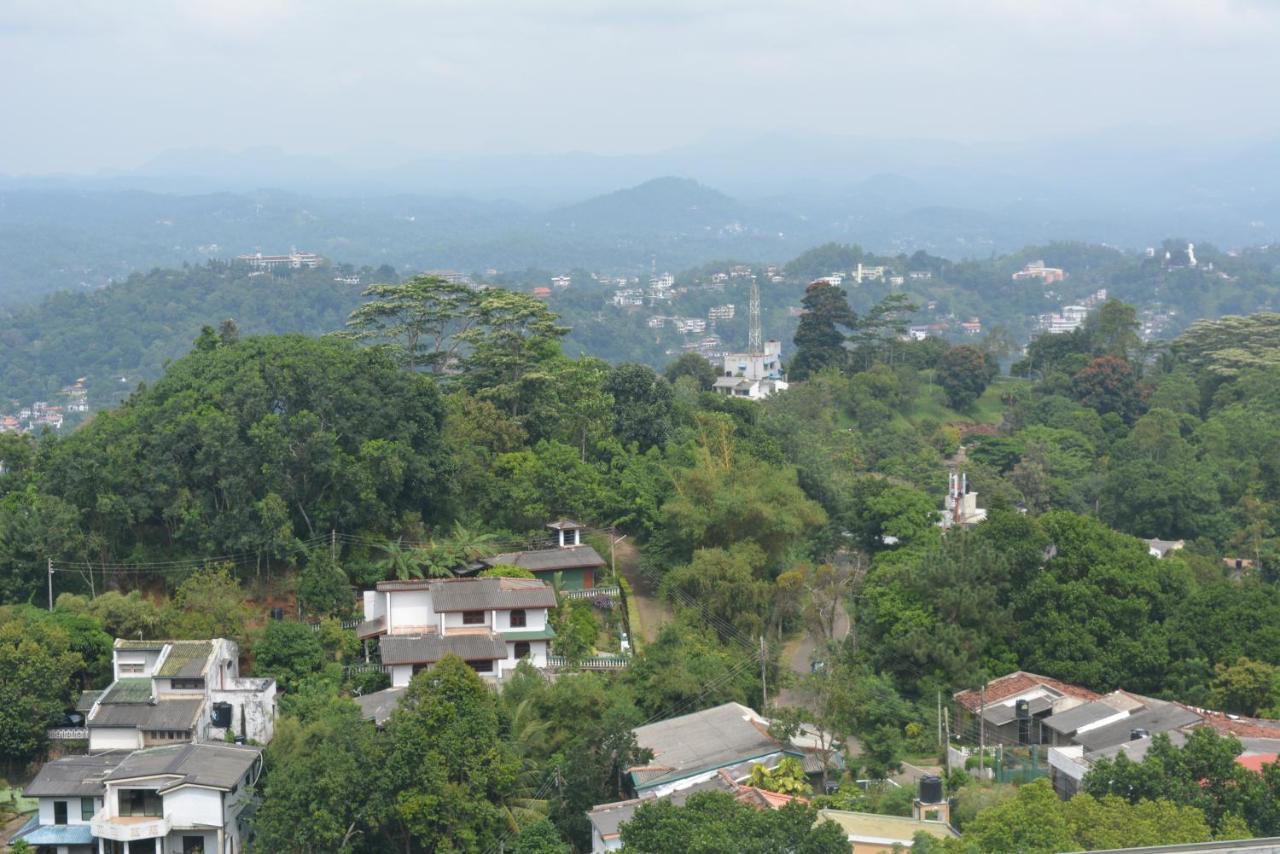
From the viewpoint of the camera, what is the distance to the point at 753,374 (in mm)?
52875

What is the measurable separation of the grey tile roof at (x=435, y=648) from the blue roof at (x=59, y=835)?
15.6ft

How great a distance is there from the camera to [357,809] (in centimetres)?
1677

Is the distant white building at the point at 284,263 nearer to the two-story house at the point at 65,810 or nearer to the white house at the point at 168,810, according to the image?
the two-story house at the point at 65,810

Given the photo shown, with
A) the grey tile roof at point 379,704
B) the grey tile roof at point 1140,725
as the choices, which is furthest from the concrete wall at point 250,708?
the grey tile roof at point 1140,725

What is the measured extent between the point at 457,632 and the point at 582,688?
294 centimetres

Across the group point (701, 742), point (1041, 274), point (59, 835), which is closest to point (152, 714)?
point (59, 835)

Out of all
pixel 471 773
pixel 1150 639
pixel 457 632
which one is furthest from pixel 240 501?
pixel 1150 639

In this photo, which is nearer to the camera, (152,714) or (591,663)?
(152,714)

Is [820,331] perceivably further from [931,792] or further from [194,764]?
[194,764]

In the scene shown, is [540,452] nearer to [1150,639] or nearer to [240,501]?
[240,501]

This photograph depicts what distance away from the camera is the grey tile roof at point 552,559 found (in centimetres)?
2391

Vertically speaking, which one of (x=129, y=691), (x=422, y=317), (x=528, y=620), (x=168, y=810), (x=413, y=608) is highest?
(x=422, y=317)

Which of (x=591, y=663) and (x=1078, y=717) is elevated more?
(x=591, y=663)

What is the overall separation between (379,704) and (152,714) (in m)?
3.05
